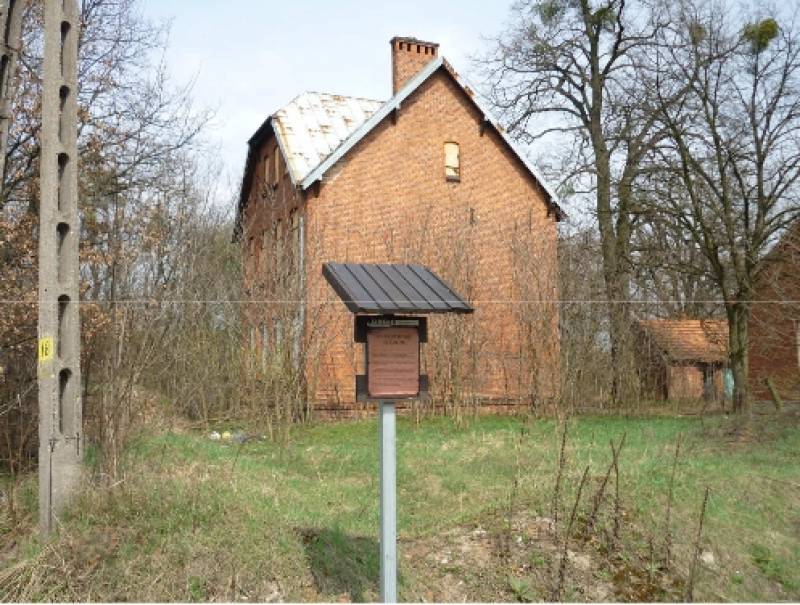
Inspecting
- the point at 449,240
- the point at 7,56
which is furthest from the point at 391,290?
the point at 449,240

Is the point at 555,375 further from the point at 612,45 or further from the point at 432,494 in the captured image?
the point at 612,45

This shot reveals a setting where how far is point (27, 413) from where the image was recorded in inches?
342

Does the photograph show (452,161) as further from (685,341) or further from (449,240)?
(685,341)

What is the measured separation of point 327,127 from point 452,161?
4023 millimetres

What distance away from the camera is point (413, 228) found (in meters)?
20.2

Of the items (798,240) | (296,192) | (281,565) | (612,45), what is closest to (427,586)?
(281,565)

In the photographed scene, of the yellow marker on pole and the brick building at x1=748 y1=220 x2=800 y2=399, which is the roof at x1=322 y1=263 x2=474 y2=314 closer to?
the yellow marker on pole

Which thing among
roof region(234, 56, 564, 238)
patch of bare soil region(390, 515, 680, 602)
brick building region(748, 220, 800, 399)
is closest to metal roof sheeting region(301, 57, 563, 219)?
roof region(234, 56, 564, 238)

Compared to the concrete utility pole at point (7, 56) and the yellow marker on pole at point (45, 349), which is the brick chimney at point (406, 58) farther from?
the yellow marker on pole at point (45, 349)

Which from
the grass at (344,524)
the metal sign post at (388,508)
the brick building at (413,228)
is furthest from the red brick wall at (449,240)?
the metal sign post at (388,508)

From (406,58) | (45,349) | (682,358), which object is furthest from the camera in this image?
(682,358)

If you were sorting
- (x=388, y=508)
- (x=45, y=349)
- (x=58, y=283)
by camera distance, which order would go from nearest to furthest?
(x=388, y=508) < (x=45, y=349) < (x=58, y=283)

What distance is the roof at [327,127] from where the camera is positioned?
20.9 meters

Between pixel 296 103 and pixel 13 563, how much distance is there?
19751mm
